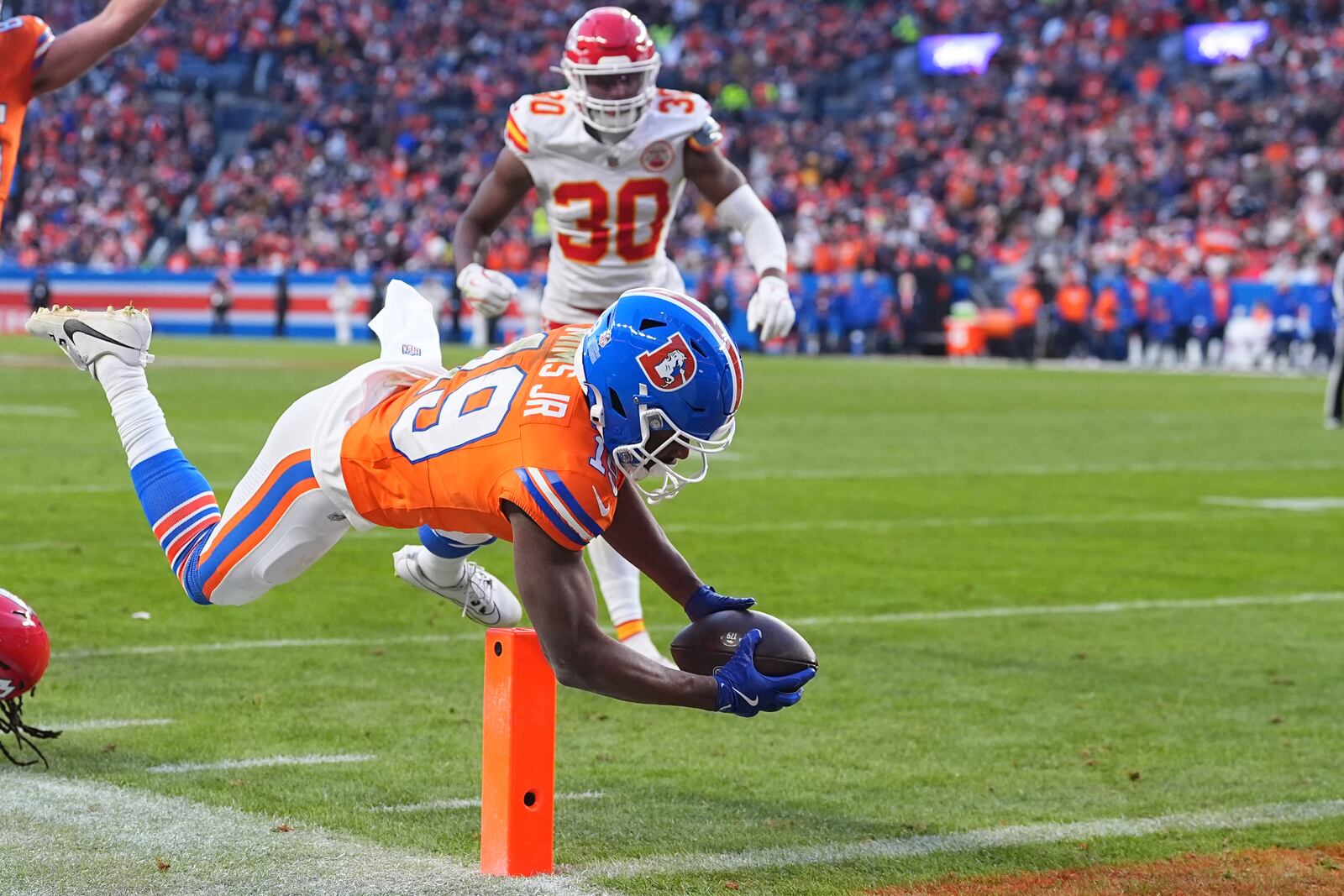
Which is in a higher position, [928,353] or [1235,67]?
[1235,67]

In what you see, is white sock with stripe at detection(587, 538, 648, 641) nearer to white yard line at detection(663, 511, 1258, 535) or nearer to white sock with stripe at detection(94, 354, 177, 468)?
white sock with stripe at detection(94, 354, 177, 468)

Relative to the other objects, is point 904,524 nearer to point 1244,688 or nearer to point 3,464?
point 1244,688

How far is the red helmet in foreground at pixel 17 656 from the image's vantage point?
3.95 meters

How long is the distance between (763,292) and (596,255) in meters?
0.88

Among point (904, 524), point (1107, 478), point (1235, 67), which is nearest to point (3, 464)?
point (904, 524)

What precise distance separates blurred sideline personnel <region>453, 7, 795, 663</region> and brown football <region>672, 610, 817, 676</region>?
→ 8.49 feet

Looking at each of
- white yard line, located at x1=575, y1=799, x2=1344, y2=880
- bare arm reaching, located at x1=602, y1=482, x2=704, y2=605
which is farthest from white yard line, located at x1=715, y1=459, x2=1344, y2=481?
bare arm reaching, located at x1=602, y1=482, x2=704, y2=605

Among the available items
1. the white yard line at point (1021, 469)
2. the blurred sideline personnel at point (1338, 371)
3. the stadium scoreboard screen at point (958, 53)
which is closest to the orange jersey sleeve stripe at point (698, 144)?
the white yard line at point (1021, 469)

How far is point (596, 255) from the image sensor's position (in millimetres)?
6605

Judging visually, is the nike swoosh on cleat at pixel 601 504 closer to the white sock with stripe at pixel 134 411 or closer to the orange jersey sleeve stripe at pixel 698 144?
the white sock with stripe at pixel 134 411

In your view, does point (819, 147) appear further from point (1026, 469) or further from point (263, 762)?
point (263, 762)

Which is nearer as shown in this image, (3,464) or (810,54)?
(3,464)

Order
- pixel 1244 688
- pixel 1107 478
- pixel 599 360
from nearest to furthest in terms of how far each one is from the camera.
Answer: pixel 599 360 → pixel 1244 688 → pixel 1107 478

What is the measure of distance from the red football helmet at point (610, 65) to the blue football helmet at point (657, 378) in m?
2.73
